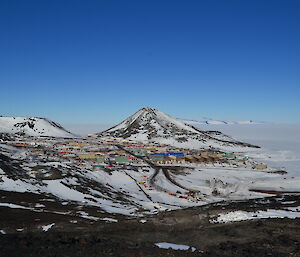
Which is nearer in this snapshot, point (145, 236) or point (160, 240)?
point (160, 240)

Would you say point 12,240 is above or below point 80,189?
above

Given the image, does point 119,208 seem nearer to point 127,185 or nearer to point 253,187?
point 127,185

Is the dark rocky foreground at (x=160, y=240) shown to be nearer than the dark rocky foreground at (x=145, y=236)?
Yes

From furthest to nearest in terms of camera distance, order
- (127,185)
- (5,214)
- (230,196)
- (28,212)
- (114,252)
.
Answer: (127,185) → (230,196) → (28,212) → (5,214) → (114,252)

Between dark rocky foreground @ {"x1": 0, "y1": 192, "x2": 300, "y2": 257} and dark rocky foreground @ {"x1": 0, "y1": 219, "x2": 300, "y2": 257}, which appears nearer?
dark rocky foreground @ {"x1": 0, "y1": 219, "x2": 300, "y2": 257}

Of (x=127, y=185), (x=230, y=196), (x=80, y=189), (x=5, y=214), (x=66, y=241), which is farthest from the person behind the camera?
(x=127, y=185)

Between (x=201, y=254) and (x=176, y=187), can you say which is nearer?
(x=201, y=254)

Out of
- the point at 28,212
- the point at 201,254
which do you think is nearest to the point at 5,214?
the point at 28,212
